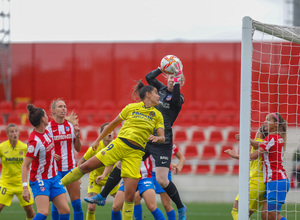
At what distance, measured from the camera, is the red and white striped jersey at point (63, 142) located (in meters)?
7.65

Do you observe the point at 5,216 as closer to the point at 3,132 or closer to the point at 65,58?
the point at 3,132

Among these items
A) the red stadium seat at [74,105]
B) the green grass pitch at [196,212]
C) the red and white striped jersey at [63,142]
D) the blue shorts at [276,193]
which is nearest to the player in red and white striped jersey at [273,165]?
the blue shorts at [276,193]

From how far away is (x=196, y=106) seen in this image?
62.7 ft

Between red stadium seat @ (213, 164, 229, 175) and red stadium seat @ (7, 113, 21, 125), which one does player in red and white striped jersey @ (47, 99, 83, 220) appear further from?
red stadium seat @ (7, 113, 21, 125)

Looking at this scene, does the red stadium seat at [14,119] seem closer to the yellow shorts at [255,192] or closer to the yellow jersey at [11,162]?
the yellow jersey at [11,162]

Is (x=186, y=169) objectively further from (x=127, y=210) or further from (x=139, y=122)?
(x=139, y=122)

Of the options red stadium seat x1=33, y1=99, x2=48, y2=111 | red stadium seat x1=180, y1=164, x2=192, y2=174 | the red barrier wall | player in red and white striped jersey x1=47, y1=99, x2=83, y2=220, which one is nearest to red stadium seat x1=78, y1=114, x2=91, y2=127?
red stadium seat x1=33, y1=99, x2=48, y2=111

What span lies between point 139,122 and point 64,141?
5.45 ft

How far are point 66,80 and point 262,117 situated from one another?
26.4 ft

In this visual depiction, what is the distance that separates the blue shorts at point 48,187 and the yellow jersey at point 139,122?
1.23 m

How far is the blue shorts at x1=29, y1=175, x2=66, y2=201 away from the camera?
6867 mm

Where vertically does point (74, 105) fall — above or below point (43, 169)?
above

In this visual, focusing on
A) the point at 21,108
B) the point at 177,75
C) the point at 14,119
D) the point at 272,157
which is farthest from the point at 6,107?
the point at 272,157

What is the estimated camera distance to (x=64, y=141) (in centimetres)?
771
